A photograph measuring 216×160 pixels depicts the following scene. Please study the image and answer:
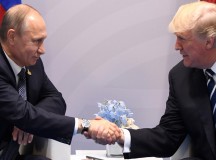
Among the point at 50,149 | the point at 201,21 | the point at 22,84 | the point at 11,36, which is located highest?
the point at 201,21

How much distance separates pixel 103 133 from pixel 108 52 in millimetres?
1309

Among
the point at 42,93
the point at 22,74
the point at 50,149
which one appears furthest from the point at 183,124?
the point at 22,74

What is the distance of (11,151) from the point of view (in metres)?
2.86

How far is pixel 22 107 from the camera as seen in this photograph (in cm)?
279

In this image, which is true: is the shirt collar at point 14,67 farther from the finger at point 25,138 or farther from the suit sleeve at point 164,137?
the suit sleeve at point 164,137

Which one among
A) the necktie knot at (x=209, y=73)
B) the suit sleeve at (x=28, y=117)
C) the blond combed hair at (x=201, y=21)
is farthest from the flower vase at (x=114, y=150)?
the blond combed hair at (x=201, y=21)

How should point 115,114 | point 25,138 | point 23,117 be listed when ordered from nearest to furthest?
point 23,117 → point 25,138 → point 115,114

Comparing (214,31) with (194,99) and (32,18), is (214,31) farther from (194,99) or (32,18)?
(32,18)

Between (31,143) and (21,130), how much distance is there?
310 millimetres

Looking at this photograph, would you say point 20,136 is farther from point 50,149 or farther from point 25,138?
point 50,149

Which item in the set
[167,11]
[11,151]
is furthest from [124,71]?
[11,151]

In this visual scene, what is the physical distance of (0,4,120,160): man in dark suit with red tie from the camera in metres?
2.79

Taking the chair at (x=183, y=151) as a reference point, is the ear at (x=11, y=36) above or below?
above

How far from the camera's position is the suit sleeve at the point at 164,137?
3072 millimetres
